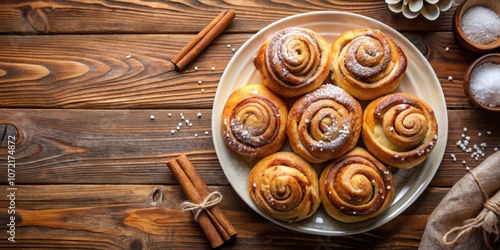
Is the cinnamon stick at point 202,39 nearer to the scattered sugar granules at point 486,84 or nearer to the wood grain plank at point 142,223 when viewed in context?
the wood grain plank at point 142,223

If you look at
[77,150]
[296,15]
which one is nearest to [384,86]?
[296,15]

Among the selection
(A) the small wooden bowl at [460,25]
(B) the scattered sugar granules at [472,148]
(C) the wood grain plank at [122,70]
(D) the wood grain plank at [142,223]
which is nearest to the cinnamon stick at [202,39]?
(C) the wood grain plank at [122,70]

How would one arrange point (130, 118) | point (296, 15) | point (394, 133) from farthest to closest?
point (130, 118)
point (296, 15)
point (394, 133)

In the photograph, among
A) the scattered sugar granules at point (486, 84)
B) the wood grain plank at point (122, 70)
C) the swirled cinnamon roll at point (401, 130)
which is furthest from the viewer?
the wood grain plank at point (122, 70)

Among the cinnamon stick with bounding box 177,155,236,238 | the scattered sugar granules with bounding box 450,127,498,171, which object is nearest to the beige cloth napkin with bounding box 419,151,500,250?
the scattered sugar granules with bounding box 450,127,498,171

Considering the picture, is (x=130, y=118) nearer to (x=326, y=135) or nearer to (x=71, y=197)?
(x=71, y=197)
